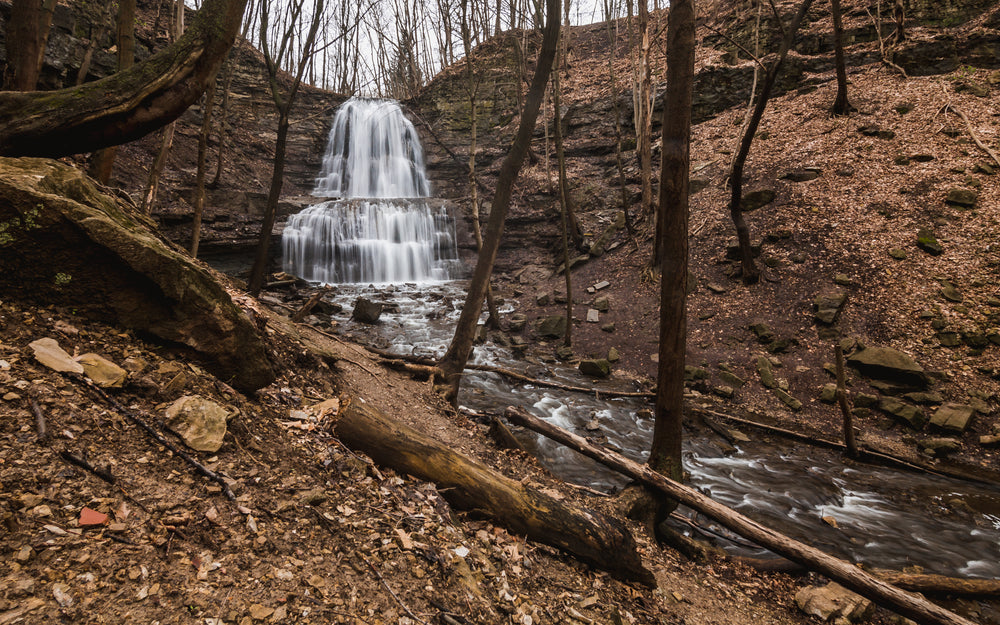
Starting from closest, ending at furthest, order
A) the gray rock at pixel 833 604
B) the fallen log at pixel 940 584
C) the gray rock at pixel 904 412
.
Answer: the gray rock at pixel 833 604
the fallen log at pixel 940 584
the gray rock at pixel 904 412

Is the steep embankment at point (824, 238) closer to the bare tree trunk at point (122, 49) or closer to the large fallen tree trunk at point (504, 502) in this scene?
the large fallen tree trunk at point (504, 502)

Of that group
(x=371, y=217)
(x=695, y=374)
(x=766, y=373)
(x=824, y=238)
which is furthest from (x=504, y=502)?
(x=371, y=217)

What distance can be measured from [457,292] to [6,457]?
15507 millimetres

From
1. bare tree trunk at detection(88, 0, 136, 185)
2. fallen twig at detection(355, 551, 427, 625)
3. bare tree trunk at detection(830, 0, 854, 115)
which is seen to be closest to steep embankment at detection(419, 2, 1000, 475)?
bare tree trunk at detection(830, 0, 854, 115)

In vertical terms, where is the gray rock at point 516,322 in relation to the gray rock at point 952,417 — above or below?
above

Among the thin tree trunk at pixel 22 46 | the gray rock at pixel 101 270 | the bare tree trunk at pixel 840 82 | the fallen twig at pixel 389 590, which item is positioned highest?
the bare tree trunk at pixel 840 82

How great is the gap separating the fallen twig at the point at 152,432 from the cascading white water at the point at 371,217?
15.8 meters

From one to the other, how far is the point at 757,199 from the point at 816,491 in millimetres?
9836

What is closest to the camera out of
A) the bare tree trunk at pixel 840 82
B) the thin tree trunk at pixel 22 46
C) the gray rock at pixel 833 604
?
the gray rock at pixel 833 604

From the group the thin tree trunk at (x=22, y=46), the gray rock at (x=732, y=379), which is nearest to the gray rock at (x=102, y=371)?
the thin tree trunk at (x=22, y=46)

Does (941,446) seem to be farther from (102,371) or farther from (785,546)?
(102,371)

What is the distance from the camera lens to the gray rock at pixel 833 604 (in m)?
3.55

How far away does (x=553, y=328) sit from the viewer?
12.3 metres

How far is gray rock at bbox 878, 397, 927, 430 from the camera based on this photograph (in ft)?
23.2
